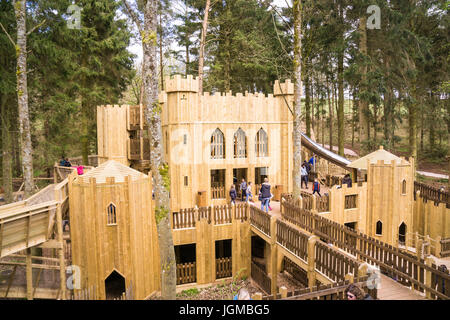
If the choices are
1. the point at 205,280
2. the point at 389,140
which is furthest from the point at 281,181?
the point at 389,140

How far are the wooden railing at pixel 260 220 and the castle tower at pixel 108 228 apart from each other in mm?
4937

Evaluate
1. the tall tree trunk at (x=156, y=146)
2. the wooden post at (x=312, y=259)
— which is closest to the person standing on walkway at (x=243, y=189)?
the wooden post at (x=312, y=259)

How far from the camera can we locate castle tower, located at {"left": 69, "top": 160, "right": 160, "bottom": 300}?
1025 cm

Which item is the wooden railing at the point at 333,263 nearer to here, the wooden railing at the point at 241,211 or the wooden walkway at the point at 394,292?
the wooden walkway at the point at 394,292

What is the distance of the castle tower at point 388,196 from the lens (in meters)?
14.8

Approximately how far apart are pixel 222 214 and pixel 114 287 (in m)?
5.52

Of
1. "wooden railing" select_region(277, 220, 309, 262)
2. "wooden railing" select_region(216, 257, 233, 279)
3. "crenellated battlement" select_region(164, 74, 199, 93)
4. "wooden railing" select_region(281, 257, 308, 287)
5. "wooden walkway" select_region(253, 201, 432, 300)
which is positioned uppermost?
"crenellated battlement" select_region(164, 74, 199, 93)

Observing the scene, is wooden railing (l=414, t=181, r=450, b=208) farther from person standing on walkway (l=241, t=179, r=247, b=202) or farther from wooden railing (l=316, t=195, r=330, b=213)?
Answer: person standing on walkway (l=241, t=179, r=247, b=202)

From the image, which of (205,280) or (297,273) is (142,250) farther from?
(297,273)

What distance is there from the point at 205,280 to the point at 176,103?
8702 millimetres

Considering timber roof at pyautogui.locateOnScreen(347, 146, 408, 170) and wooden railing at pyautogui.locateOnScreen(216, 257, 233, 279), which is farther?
timber roof at pyautogui.locateOnScreen(347, 146, 408, 170)

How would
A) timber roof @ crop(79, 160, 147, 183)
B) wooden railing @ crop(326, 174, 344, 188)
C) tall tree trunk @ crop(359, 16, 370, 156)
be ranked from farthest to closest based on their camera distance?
tall tree trunk @ crop(359, 16, 370, 156)
wooden railing @ crop(326, 174, 344, 188)
timber roof @ crop(79, 160, 147, 183)

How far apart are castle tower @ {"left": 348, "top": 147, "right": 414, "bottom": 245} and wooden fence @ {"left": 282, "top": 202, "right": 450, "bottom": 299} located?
533 centimetres

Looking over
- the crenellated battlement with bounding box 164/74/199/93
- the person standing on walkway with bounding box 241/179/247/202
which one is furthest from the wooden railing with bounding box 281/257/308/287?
the crenellated battlement with bounding box 164/74/199/93
